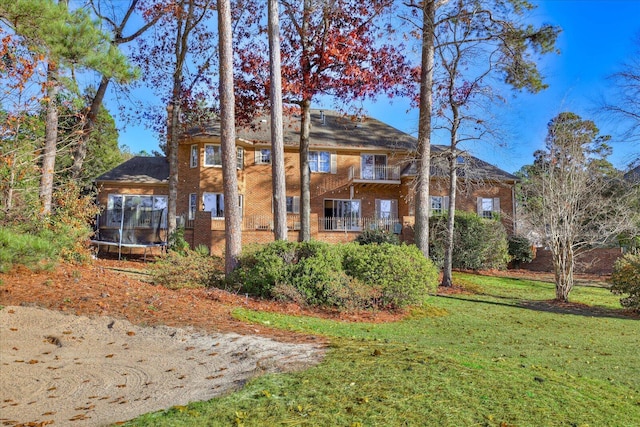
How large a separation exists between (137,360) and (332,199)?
2556 centimetres

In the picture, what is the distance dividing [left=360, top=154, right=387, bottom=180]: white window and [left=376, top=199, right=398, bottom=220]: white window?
1.72 metres

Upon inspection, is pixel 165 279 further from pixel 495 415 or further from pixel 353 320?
pixel 495 415

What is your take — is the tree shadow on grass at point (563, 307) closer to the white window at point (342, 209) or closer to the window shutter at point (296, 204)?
the window shutter at point (296, 204)

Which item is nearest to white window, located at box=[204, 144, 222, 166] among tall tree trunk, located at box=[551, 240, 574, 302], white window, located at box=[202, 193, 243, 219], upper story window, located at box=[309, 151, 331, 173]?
white window, located at box=[202, 193, 243, 219]

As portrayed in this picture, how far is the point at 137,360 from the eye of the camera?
6871mm

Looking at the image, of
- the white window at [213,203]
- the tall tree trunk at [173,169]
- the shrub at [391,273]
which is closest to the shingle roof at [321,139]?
the white window at [213,203]

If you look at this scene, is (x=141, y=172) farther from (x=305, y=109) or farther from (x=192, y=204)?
(x=305, y=109)

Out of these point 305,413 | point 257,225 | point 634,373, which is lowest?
→ point 634,373

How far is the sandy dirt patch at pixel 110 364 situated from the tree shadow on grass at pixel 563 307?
32.7ft

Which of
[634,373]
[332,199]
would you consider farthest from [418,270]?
[332,199]

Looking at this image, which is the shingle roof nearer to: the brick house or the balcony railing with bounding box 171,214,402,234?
the brick house

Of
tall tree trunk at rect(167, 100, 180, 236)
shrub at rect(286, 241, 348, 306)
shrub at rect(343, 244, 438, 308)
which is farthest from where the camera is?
tall tree trunk at rect(167, 100, 180, 236)

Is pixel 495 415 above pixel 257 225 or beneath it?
beneath

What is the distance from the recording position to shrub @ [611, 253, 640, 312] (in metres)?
14.9
